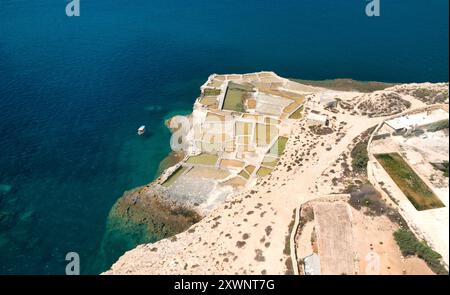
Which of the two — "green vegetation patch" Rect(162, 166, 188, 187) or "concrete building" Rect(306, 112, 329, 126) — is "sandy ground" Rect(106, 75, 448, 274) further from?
"green vegetation patch" Rect(162, 166, 188, 187)

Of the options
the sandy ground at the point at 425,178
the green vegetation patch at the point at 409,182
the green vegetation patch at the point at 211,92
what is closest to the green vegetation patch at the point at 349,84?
the green vegetation patch at the point at 211,92

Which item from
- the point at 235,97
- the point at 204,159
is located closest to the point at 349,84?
the point at 235,97

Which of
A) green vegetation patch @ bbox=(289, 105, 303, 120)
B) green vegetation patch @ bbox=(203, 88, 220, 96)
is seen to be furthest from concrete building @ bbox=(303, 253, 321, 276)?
green vegetation patch @ bbox=(203, 88, 220, 96)

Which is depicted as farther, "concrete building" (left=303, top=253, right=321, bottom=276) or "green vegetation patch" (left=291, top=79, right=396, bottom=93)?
"green vegetation patch" (left=291, top=79, right=396, bottom=93)

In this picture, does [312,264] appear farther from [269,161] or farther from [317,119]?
[317,119]
